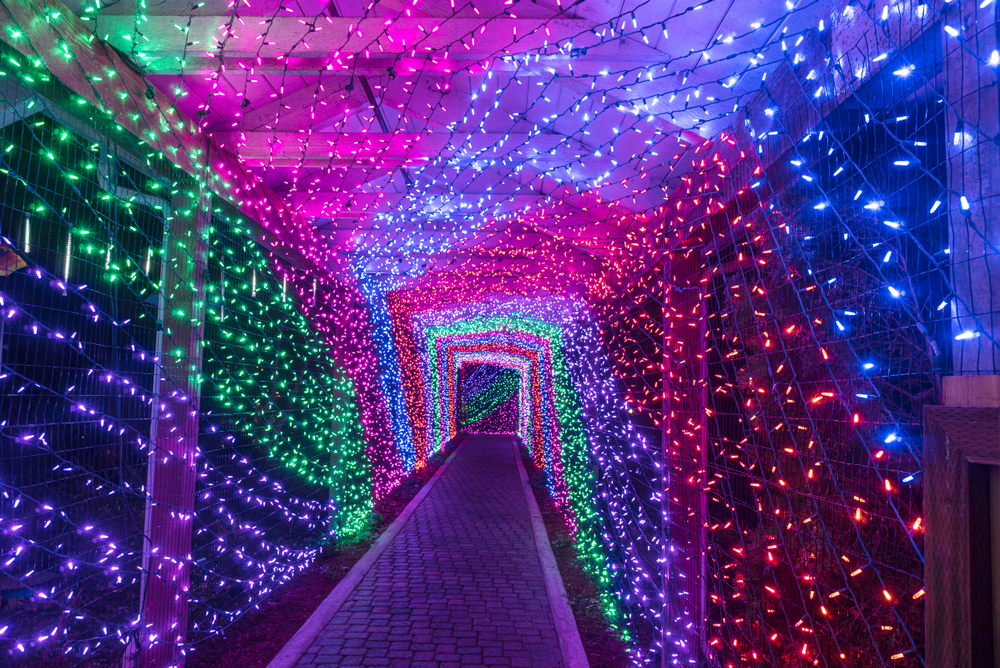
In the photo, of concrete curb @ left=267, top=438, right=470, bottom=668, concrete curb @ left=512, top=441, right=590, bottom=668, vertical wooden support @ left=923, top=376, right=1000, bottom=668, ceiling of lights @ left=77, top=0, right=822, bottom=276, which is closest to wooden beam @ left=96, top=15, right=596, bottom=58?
ceiling of lights @ left=77, top=0, right=822, bottom=276

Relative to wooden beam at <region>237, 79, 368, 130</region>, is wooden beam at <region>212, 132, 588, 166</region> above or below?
below

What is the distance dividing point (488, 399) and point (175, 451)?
23.1 m

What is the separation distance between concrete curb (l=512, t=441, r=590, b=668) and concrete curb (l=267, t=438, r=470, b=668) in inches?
61.6

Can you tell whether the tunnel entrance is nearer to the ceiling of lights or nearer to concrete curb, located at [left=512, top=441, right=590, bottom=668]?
concrete curb, located at [left=512, top=441, right=590, bottom=668]

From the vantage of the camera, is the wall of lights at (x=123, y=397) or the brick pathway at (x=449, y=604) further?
the brick pathway at (x=449, y=604)

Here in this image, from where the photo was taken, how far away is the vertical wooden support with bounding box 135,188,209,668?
308cm

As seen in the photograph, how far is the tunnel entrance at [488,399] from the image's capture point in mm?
25312

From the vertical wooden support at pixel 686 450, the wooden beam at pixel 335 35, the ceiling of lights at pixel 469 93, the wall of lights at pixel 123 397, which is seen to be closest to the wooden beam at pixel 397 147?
the ceiling of lights at pixel 469 93

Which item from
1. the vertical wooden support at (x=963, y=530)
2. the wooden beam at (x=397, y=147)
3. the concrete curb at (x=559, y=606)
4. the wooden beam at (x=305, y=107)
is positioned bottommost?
the concrete curb at (x=559, y=606)

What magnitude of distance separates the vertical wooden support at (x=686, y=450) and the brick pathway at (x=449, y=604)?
3.06 feet

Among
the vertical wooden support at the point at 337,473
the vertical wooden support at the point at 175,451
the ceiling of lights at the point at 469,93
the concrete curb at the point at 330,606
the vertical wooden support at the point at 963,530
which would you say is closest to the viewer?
the vertical wooden support at the point at 963,530

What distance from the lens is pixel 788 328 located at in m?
2.09

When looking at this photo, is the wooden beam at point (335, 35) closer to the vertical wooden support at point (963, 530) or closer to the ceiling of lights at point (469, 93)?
the ceiling of lights at point (469, 93)

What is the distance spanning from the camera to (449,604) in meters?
4.39
